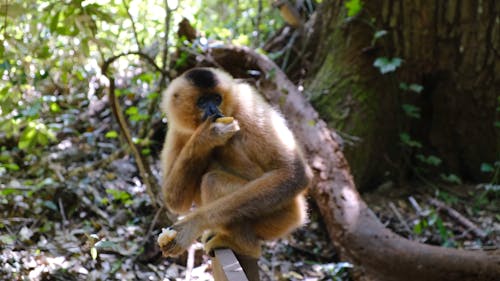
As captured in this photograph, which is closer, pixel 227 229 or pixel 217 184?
pixel 227 229

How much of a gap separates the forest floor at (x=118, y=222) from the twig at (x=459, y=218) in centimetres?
1

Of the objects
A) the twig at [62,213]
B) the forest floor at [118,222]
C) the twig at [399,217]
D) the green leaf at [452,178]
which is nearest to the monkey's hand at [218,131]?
the forest floor at [118,222]

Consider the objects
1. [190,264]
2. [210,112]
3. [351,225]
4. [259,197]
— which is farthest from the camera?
[351,225]

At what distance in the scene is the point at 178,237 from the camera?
10.7ft

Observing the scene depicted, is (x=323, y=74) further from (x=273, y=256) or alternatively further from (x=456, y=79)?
(x=273, y=256)

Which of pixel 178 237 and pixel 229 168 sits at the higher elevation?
pixel 229 168

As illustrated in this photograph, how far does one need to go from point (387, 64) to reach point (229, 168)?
296 centimetres

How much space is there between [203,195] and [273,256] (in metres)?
1.99

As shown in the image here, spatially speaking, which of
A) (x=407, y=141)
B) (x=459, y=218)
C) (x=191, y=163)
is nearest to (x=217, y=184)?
(x=191, y=163)

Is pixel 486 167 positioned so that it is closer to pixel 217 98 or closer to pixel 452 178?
pixel 452 178

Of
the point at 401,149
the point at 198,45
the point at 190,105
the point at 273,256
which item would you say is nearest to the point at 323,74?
the point at 401,149

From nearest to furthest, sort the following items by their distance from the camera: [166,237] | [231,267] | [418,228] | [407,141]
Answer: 1. [231,267]
2. [166,237]
3. [418,228]
4. [407,141]

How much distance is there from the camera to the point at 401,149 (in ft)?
21.6

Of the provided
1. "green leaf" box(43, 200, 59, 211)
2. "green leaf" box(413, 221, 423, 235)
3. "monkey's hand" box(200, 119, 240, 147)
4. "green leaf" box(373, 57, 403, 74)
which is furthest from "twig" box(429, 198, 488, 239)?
"green leaf" box(43, 200, 59, 211)
